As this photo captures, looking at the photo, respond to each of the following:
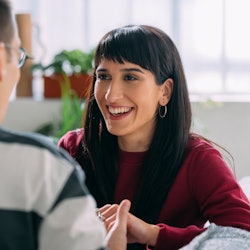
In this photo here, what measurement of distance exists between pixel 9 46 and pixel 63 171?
20 centimetres

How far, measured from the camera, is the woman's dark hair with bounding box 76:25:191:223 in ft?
5.10

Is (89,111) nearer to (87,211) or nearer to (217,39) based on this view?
(87,211)

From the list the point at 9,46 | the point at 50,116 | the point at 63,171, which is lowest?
the point at 50,116

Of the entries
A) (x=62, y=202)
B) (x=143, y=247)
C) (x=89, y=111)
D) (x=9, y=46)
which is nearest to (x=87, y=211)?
(x=62, y=202)

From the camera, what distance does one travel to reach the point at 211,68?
3.39 meters

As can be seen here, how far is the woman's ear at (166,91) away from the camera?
1.66 meters

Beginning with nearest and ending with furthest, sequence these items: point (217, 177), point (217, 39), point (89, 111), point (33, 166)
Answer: point (33, 166)
point (217, 177)
point (89, 111)
point (217, 39)

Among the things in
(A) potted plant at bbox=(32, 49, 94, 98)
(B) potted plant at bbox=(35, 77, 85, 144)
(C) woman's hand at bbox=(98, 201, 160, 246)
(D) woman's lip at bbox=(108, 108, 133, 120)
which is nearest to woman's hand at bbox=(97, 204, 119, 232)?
(C) woman's hand at bbox=(98, 201, 160, 246)

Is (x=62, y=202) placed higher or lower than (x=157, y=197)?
higher

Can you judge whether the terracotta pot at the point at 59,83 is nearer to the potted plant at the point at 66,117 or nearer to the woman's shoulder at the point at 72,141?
the potted plant at the point at 66,117

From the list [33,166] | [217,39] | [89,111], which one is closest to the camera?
[33,166]

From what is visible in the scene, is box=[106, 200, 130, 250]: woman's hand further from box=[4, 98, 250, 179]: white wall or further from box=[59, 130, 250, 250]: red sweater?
box=[4, 98, 250, 179]: white wall

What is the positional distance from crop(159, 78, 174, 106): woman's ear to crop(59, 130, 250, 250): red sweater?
135 millimetres

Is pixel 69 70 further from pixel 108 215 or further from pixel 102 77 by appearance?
pixel 108 215
